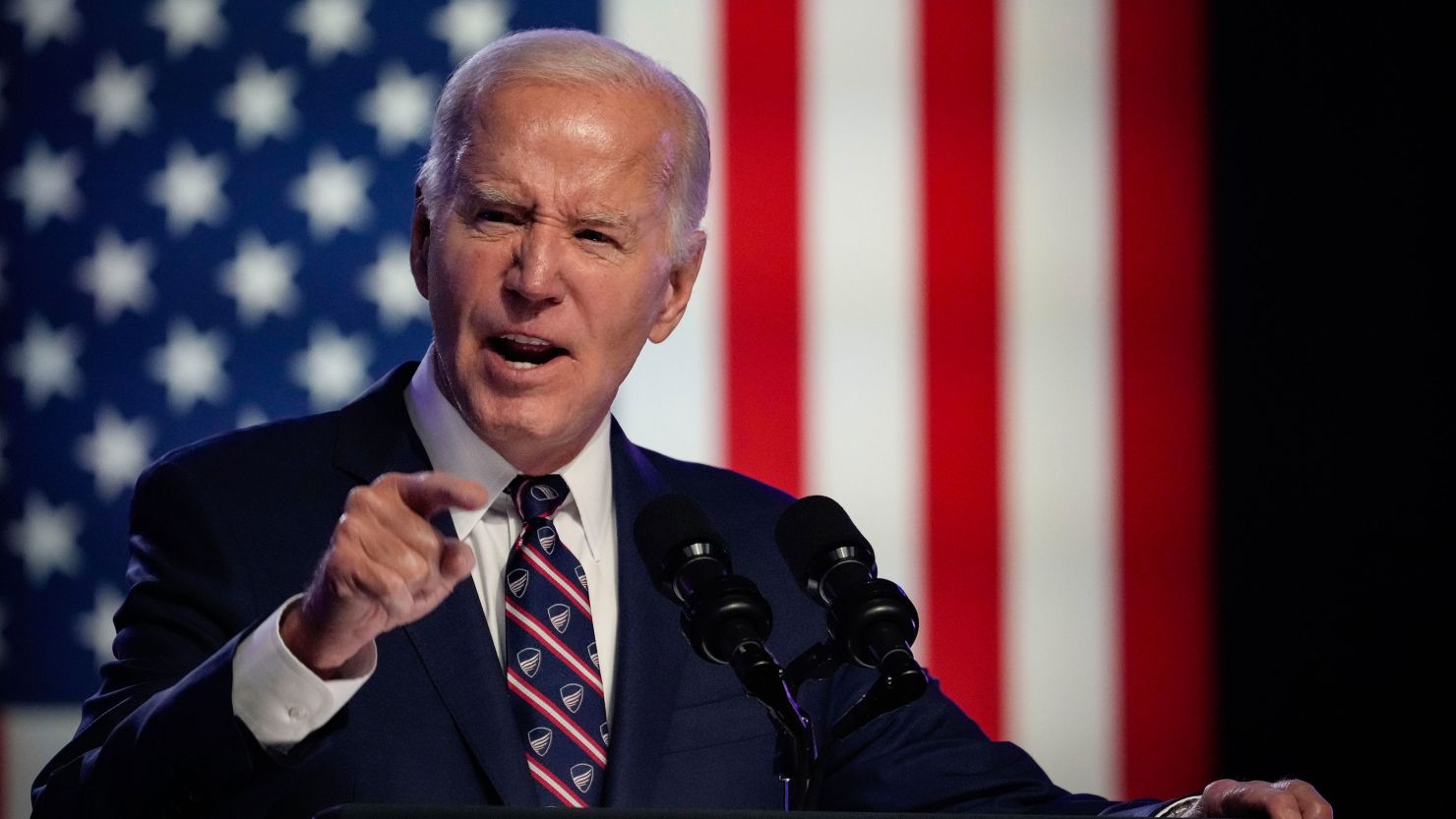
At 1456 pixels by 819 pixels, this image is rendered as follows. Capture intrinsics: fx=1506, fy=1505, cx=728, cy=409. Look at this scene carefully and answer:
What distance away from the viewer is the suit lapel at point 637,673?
63.4 inches

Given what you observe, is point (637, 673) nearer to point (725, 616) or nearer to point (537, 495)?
point (537, 495)

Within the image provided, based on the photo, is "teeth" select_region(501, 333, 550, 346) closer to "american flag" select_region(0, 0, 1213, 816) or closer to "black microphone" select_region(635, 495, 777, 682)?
"black microphone" select_region(635, 495, 777, 682)

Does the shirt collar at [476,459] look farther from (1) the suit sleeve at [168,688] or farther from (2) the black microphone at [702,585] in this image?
(2) the black microphone at [702,585]

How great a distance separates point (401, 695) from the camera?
1.59 metres

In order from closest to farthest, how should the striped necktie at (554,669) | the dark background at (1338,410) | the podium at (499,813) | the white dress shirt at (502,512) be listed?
the podium at (499,813)
the striped necktie at (554,669)
the white dress shirt at (502,512)
the dark background at (1338,410)

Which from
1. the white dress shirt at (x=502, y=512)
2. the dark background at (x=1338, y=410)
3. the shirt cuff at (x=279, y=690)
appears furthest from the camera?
the dark background at (x=1338, y=410)

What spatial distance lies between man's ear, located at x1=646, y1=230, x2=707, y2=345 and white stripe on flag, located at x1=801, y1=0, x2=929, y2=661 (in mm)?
870

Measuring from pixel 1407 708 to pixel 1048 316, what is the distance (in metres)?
0.96

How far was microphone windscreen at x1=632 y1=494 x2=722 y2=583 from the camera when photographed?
4.06ft

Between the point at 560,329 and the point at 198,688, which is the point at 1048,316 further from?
the point at 198,688

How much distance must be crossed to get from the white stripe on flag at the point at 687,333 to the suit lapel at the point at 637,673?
36.6 inches

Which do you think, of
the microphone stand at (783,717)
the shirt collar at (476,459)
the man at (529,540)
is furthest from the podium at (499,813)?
A: the shirt collar at (476,459)


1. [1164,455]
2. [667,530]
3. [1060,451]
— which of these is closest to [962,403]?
[1060,451]

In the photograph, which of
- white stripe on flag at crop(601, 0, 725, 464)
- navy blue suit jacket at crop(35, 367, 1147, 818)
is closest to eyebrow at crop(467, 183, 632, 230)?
navy blue suit jacket at crop(35, 367, 1147, 818)
